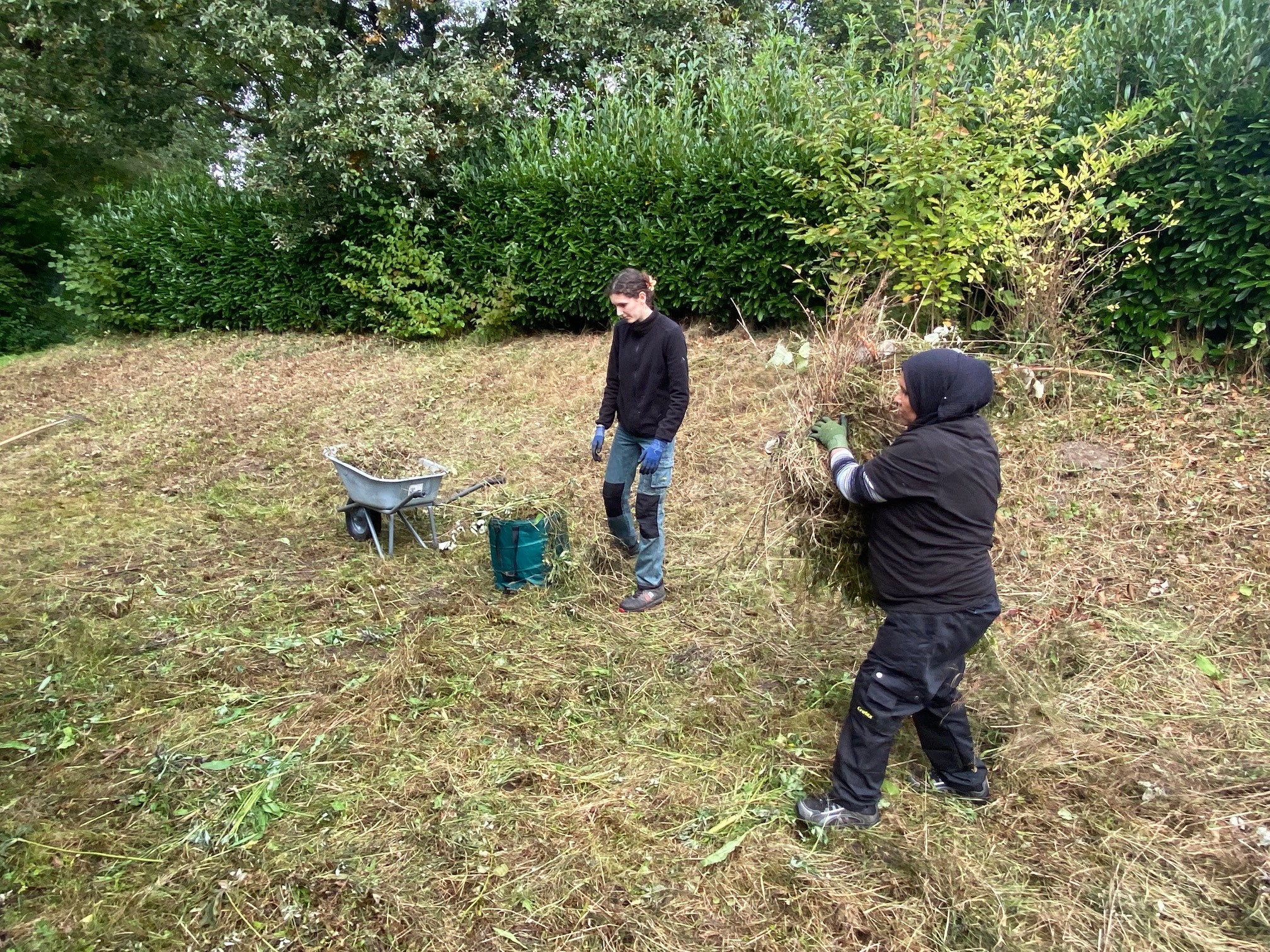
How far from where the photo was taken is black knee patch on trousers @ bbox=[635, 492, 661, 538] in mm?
4141

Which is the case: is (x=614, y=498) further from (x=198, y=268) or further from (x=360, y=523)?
(x=198, y=268)

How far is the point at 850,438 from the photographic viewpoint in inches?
118

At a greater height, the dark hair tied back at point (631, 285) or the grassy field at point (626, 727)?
the dark hair tied back at point (631, 285)

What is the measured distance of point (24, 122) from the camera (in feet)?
39.7

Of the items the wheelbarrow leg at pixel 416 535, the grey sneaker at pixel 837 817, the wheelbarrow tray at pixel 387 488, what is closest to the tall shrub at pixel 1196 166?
the grey sneaker at pixel 837 817

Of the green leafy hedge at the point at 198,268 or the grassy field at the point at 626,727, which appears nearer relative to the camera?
the grassy field at the point at 626,727

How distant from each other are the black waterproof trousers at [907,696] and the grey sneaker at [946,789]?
107 mm

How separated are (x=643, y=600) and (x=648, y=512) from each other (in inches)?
19.7

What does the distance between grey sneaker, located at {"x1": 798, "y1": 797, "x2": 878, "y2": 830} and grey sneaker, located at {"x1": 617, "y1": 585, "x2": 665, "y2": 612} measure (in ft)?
5.61

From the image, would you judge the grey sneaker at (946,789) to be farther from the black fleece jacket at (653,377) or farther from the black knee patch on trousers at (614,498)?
the black knee patch on trousers at (614,498)

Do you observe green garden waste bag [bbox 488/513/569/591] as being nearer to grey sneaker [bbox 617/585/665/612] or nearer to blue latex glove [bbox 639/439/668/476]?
grey sneaker [bbox 617/585/665/612]

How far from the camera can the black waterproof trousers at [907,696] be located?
251 centimetres

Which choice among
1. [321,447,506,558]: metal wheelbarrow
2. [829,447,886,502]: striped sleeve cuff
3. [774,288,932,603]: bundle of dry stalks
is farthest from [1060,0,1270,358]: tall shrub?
→ [321,447,506,558]: metal wheelbarrow

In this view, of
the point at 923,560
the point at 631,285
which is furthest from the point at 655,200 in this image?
the point at 923,560
